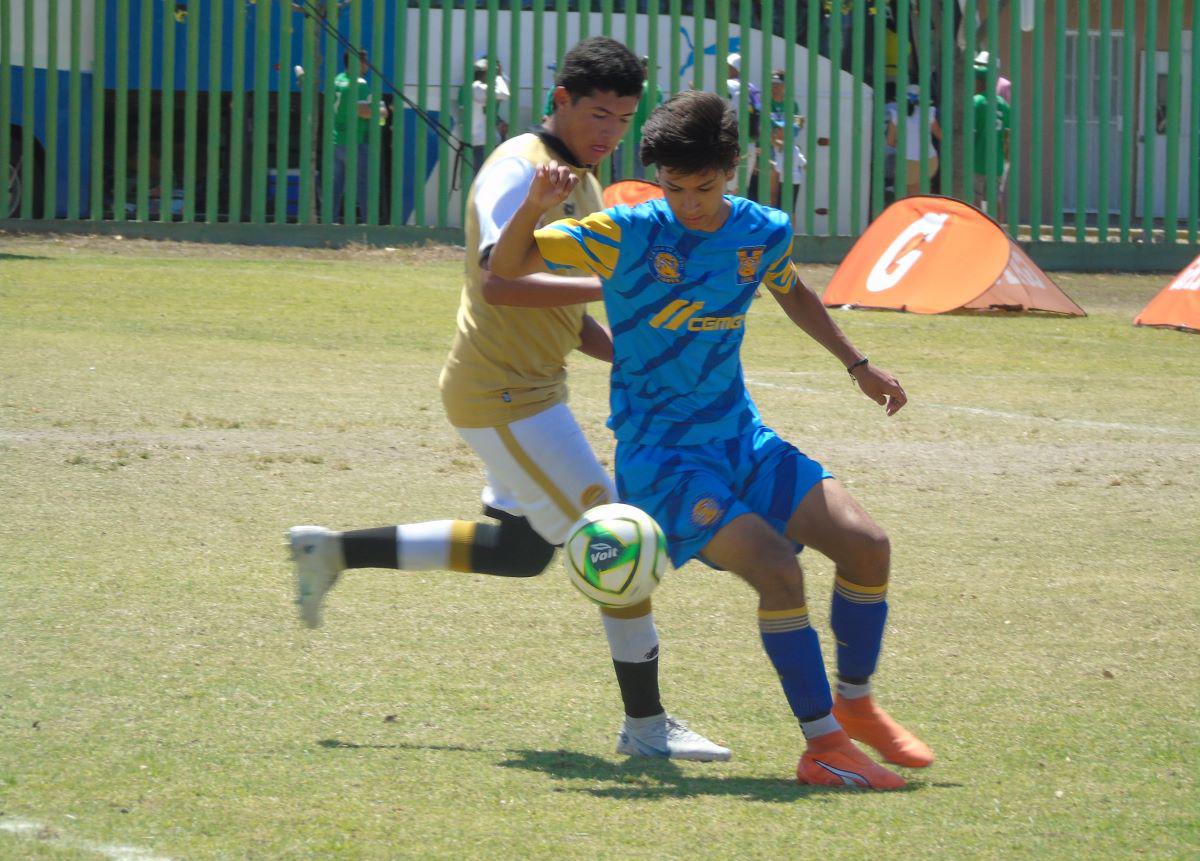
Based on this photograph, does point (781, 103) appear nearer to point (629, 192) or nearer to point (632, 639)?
point (629, 192)

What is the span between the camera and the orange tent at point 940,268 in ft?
54.6

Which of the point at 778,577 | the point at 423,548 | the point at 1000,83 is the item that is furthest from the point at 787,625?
the point at 1000,83

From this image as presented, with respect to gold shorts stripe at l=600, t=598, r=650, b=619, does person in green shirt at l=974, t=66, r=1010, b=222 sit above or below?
above

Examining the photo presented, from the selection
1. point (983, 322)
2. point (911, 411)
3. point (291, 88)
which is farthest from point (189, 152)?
point (911, 411)

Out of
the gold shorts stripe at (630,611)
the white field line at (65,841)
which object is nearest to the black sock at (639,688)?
the gold shorts stripe at (630,611)

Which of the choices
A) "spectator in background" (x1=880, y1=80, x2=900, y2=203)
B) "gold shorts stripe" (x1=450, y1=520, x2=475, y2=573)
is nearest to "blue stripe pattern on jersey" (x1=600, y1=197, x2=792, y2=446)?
"gold shorts stripe" (x1=450, y1=520, x2=475, y2=573)

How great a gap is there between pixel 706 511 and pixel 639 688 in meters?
0.58

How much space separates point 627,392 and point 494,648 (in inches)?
52.5

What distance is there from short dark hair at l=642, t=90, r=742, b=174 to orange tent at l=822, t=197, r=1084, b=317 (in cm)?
1234

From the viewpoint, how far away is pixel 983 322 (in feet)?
53.2

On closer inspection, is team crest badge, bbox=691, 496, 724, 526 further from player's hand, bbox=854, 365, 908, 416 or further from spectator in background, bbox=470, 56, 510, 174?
spectator in background, bbox=470, 56, 510, 174

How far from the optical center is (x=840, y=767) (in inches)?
175

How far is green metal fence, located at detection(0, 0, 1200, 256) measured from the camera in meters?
21.6

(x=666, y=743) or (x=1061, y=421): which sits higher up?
(x=1061, y=421)
